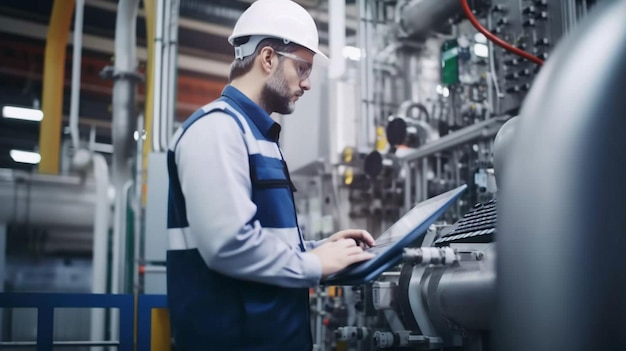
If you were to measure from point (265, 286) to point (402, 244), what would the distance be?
28cm

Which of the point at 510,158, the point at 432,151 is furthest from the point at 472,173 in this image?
the point at 510,158

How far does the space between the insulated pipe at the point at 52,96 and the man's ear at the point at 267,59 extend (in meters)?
3.05

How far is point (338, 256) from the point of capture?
1.13m

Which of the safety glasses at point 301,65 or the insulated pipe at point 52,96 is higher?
the insulated pipe at point 52,96

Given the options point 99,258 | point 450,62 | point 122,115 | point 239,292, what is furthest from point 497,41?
point 99,258

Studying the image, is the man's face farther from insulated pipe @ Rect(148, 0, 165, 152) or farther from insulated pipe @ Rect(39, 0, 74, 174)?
insulated pipe @ Rect(39, 0, 74, 174)

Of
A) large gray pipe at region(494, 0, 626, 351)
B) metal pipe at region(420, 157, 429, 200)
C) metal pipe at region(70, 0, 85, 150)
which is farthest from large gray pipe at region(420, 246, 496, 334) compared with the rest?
metal pipe at region(70, 0, 85, 150)

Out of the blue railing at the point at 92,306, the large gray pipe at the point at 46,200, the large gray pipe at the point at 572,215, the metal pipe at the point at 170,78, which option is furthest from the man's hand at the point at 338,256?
the large gray pipe at the point at 46,200

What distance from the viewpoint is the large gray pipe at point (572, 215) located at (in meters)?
0.78

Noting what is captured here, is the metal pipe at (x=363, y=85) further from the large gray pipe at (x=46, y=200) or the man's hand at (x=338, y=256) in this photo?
the man's hand at (x=338, y=256)

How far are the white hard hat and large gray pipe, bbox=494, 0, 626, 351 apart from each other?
2.23 ft

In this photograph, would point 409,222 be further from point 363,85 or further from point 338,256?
point 363,85

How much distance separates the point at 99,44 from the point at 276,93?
159 inches

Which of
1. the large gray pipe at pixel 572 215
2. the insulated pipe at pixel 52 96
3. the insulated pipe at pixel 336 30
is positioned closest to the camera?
the large gray pipe at pixel 572 215
